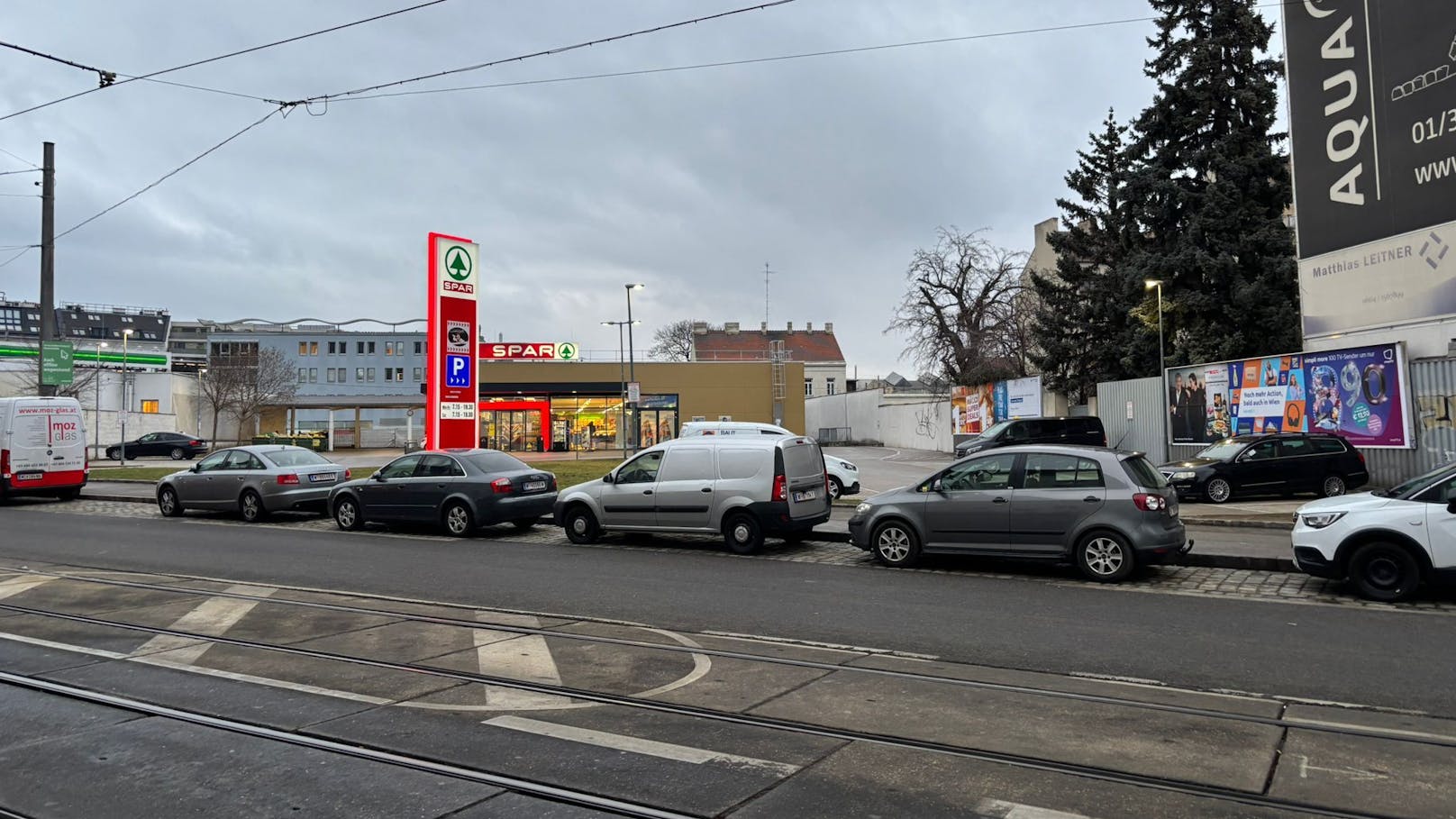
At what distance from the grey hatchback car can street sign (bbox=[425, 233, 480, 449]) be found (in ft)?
42.9

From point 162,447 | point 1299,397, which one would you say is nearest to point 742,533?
point 1299,397

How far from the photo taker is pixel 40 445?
2089 cm

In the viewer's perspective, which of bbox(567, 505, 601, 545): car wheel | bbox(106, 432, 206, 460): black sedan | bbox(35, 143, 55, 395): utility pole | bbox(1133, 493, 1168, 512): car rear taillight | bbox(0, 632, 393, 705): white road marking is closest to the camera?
bbox(0, 632, 393, 705): white road marking

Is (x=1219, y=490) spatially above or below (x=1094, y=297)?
below

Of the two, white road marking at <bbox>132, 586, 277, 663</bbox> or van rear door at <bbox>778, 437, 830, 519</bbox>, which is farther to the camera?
van rear door at <bbox>778, 437, 830, 519</bbox>

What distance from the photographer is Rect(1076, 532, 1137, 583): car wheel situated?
32.2ft

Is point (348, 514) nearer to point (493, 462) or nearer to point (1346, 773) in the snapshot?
point (493, 462)

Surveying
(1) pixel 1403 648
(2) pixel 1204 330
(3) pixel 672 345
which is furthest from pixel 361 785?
(3) pixel 672 345

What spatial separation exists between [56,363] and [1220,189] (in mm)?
36202

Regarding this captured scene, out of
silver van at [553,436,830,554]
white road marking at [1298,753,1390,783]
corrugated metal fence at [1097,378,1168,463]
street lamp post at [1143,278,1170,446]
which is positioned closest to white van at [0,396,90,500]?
silver van at [553,436,830,554]

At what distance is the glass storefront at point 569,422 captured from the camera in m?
50.1

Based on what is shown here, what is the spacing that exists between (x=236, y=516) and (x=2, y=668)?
42.3 ft

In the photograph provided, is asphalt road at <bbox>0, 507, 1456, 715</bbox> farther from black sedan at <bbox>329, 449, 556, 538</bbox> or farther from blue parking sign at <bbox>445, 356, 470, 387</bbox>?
blue parking sign at <bbox>445, 356, 470, 387</bbox>

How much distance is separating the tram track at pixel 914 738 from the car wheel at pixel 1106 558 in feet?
14.9
